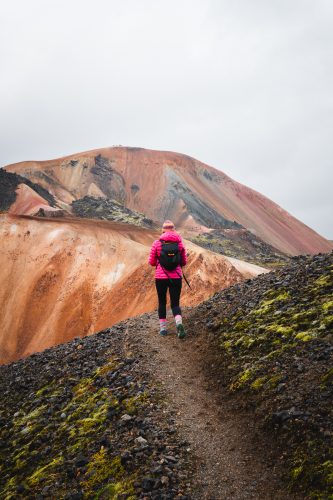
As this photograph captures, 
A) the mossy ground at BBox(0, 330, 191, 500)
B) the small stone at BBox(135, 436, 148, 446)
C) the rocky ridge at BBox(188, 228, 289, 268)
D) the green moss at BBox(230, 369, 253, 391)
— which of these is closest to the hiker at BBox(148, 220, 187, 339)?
the mossy ground at BBox(0, 330, 191, 500)

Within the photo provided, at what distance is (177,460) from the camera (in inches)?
222

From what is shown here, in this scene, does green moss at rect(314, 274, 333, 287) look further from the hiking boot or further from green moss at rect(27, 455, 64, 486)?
green moss at rect(27, 455, 64, 486)

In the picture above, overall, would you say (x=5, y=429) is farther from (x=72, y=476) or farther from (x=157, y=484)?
(x=157, y=484)

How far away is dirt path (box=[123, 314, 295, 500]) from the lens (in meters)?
4.97

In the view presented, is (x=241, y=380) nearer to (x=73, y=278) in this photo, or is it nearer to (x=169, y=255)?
(x=169, y=255)

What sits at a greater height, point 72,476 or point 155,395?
point 155,395

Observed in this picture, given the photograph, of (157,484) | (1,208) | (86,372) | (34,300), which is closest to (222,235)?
(1,208)

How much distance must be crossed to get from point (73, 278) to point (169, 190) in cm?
5386

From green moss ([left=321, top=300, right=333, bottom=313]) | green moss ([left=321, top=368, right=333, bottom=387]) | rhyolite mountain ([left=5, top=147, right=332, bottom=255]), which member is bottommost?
green moss ([left=321, top=368, right=333, bottom=387])

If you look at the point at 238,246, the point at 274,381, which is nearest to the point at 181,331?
the point at 274,381

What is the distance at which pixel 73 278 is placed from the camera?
101 ft

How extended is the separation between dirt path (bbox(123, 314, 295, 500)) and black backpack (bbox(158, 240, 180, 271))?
1.73 m

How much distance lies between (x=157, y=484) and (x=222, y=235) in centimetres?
5887

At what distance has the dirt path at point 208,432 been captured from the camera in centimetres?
497
